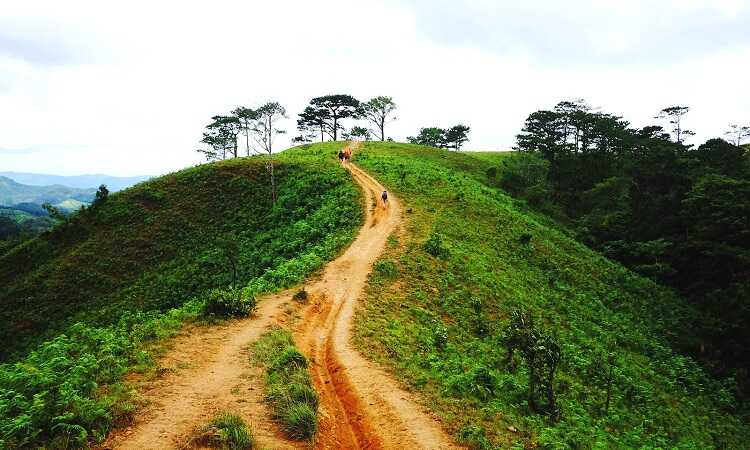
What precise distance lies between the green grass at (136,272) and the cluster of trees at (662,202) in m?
28.0

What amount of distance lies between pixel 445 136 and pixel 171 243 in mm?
71487

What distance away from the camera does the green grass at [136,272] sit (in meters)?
9.11

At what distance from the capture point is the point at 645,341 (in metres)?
27.8

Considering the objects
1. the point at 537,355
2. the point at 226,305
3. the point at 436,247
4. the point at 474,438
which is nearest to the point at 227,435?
the point at 474,438

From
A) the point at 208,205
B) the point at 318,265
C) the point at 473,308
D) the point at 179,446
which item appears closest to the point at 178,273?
the point at 208,205

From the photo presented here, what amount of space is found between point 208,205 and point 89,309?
1591 centimetres

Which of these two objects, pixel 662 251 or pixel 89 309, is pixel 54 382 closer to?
pixel 89 309

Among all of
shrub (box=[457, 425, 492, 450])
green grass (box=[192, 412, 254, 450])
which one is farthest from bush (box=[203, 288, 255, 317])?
shrub (box=[457, 425, 492, 450])

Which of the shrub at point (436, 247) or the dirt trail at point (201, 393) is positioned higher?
the shrub at point (436, 247)

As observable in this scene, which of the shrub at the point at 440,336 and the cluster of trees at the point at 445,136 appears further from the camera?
the cluster of trees at the point at 445,136

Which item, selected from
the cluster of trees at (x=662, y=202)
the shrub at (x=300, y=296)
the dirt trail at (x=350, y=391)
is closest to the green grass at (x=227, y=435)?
the dirt trail at (x=350, y=391)

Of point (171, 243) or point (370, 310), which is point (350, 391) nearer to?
point (370, 310)

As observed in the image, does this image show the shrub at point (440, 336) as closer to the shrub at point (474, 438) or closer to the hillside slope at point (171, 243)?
the shrub at point (474, 438)

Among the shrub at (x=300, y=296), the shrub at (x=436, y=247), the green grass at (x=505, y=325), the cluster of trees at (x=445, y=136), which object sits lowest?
the green grass at (x=505, y=325)
